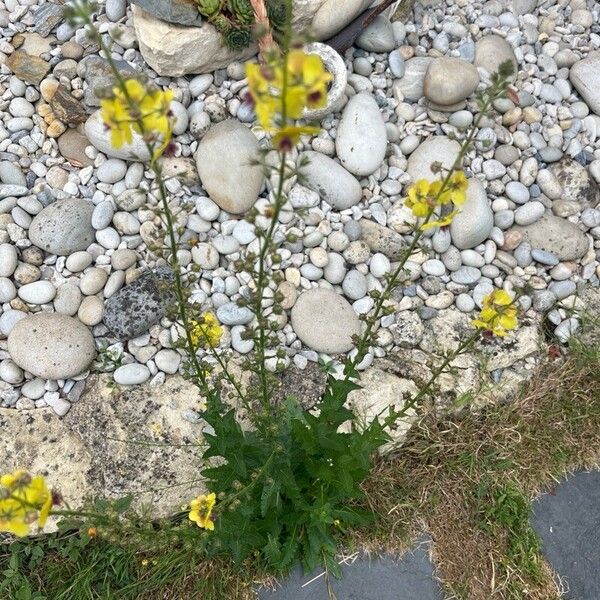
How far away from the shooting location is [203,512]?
1801 millimetres

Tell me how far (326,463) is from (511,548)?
0.98m

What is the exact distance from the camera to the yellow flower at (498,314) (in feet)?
5.72

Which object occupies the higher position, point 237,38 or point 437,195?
point 437,195

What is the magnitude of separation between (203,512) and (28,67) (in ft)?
8.04

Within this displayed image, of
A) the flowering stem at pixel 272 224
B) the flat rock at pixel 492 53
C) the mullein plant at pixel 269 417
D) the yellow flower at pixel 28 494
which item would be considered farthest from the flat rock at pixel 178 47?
the yellow flower at pixel 28 494

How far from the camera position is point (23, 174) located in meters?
3.06

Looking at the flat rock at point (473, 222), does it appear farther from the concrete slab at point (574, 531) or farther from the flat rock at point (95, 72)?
the flat rock at point (95, 72)

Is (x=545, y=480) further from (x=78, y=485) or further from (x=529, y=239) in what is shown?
(x=78, y=485)

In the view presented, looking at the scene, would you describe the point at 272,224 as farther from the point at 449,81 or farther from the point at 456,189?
the point at 449,81

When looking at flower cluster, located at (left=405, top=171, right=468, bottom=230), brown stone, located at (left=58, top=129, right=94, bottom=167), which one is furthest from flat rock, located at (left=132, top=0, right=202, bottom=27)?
flower cluster, located at (left=405, top=171, right=468, bottom=230)

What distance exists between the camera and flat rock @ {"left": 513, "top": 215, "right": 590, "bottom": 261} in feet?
10.3

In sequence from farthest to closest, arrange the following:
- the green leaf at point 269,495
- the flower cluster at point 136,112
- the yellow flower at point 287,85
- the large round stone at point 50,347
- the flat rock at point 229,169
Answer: the flat rock at point 229,169
the large round stone at point 50,347
the green leaf at point 269,495
the flower cluster at point 136,112
the yellow flower at point 287,85

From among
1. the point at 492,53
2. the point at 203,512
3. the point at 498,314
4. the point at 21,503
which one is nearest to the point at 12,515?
the point at 21,503

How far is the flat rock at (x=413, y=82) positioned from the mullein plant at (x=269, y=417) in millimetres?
1353
